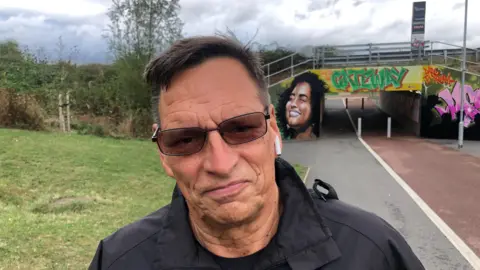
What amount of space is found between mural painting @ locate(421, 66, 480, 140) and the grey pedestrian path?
377cm

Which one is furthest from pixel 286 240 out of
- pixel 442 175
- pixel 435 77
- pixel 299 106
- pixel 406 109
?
pixel 406 109

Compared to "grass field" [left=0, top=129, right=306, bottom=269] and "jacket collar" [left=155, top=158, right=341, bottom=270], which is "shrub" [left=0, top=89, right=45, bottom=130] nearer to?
"grass field" [left=0, top=129, right=306, bottom=269]

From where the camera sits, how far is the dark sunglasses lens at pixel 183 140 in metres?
1.50

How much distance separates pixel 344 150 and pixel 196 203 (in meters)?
15.7

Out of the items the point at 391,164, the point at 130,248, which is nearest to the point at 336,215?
the point at 130,248

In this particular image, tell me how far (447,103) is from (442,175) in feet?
31.5

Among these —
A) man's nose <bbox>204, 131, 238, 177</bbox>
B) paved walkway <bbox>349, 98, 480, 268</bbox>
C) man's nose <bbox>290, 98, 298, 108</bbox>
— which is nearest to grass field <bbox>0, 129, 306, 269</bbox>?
paved walkway <bbox>349, 98, 480, 268</bbox>

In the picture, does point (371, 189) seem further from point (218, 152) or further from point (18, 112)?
point (18, 112)

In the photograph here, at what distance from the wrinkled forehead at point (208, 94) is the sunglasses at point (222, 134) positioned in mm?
27

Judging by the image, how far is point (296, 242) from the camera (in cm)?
152

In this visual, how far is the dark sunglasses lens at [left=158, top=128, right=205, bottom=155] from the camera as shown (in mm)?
1501

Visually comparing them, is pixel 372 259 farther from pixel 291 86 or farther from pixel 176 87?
pixel 291 86

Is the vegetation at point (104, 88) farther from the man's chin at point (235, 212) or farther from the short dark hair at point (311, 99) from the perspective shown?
the man's chin at point (235, 212)

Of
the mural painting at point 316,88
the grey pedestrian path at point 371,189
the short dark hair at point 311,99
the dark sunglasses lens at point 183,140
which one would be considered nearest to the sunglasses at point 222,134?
the dark sunglasses lens at point 183,140
